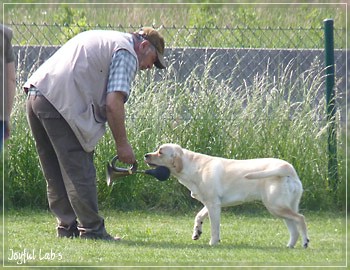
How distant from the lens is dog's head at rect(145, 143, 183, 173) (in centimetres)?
761

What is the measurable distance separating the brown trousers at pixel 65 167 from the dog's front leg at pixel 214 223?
0.91 metres

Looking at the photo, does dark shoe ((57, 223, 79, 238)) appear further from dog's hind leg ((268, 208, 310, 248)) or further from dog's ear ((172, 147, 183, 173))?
dog's hind leg ((268, 208, 310, 248))

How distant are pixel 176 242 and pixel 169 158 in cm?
78

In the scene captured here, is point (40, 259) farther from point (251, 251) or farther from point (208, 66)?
point (208, 66)

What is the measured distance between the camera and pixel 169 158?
7641 mm

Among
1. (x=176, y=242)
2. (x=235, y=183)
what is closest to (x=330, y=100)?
(x=235, y=183)

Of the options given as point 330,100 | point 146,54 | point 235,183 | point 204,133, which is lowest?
point 235,183

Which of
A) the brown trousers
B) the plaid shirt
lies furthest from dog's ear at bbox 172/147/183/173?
the plaid shirt

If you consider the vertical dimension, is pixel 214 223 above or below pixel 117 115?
below

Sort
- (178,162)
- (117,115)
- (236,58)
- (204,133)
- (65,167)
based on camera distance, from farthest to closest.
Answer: (236,58) → (204,133) → (178,162) → (65,167) → (117,115)

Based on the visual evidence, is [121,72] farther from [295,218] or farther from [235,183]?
[295,218]

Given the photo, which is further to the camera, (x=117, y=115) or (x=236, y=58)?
(x=236, y=58)

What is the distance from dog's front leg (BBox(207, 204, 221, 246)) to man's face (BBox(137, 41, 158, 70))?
132cm

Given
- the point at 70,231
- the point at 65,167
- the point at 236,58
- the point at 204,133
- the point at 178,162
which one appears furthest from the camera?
the point at 236,58
